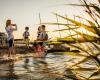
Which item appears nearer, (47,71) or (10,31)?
(47,71)

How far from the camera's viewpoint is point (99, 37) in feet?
7.48

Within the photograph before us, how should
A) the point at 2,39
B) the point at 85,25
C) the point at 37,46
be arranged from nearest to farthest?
the point at 85,25, the point at 37,46, the point at 2,39

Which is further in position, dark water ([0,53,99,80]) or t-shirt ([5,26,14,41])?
t-shirt ([5,26,14,41])


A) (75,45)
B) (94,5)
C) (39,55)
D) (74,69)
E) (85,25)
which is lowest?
(39,55)

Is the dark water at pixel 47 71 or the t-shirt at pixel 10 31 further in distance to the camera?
the t-shirt at pixel 10 31

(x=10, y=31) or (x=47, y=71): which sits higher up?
(x=10, y=31)

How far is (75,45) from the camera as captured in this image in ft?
7.95

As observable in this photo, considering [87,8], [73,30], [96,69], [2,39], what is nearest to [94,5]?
[87,8]

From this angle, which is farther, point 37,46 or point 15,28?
point 37,46

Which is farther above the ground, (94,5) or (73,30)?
(94,5)

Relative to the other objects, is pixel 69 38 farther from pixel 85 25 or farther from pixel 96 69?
pixel 96 69

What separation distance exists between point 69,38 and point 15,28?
Answer: 14.0 meters

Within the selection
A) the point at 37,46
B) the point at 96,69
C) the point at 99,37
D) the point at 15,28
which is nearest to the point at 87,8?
the point at 99,37

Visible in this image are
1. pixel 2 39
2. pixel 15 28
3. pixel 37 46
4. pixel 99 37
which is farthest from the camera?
pixel 2 39
